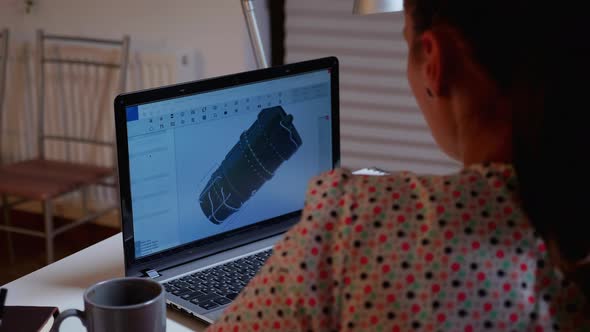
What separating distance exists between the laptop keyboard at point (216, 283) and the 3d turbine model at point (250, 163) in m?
0.08

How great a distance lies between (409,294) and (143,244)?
655mm

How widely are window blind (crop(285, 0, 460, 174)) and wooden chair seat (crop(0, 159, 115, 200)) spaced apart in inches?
33.0

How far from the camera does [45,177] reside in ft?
9.59

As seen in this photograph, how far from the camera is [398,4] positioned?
154 cm

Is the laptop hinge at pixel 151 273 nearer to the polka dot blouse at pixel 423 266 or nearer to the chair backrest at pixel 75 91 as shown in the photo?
the polka dot blouse at pixel 423 266

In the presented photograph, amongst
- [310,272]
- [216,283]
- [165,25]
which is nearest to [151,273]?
[216,283]

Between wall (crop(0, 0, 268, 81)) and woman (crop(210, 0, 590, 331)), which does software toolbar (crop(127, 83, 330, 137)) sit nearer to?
woman (crop(210, 0, 590, 331))

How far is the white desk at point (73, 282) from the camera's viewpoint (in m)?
1.20

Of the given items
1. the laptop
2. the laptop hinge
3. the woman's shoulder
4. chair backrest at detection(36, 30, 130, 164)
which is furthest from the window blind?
the woman's shoulder

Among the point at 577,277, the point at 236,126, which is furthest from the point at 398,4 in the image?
the point at 577,277

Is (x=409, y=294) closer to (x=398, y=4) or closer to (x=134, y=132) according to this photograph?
(x=134, y=132)

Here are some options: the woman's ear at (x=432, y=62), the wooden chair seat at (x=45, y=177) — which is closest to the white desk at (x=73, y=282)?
the woman's ear at (x=432, y=62)

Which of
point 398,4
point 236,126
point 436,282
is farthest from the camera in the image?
point 398,4

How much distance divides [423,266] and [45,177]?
244 cm
